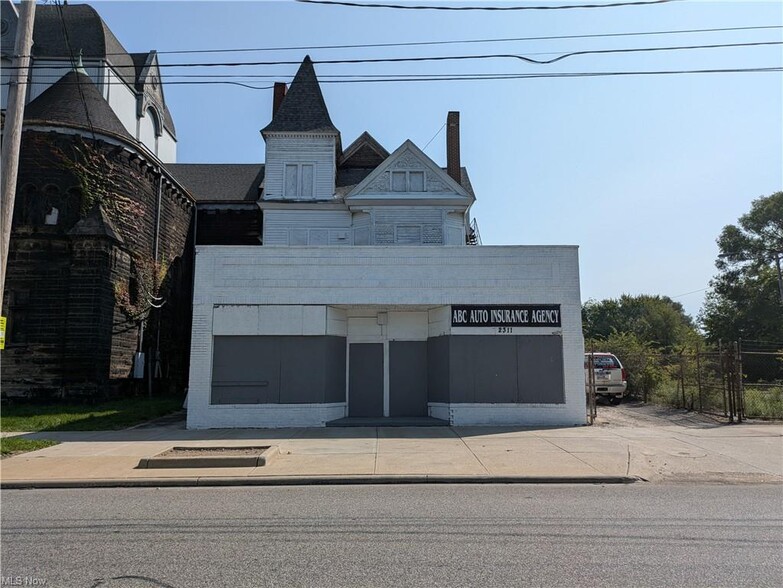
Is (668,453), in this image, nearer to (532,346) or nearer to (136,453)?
(532,346)

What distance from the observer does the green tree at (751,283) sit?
48.0 meters

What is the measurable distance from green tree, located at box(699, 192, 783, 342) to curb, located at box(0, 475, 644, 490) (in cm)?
4654

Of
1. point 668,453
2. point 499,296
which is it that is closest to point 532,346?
point 499,296

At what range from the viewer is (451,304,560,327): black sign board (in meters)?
15.7

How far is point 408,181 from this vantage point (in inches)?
947

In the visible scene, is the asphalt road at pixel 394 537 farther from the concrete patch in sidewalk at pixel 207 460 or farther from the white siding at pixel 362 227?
the white siding at pixel 362 227

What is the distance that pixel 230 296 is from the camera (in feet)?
51.2

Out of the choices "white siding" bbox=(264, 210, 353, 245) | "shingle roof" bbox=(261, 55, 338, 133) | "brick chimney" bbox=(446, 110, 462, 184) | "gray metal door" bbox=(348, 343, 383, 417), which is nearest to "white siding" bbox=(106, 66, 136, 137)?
"shingle roof" bbox=(261, 55, 338, 133)

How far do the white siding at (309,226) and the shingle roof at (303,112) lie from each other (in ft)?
11.8

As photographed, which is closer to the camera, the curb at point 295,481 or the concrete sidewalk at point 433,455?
the curb at point 295,481

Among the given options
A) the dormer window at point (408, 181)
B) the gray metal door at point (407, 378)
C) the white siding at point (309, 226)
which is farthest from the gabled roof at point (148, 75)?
the gray metal door at point (407, 378)

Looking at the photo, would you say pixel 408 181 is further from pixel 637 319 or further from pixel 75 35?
pixel 637 319

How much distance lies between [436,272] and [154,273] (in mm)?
15863

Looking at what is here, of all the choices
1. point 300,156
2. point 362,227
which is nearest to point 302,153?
point 300,156
